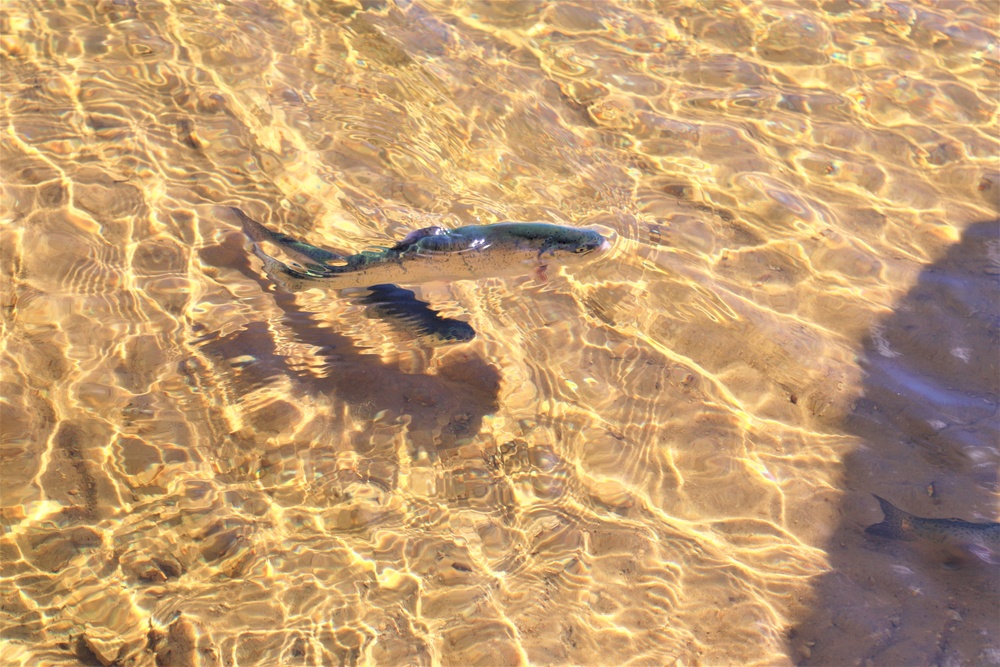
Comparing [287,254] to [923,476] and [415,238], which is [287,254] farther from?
[923,476]

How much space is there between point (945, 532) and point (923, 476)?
1.27 ft

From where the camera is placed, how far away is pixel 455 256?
12.4 feet

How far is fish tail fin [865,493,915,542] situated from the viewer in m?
3.67

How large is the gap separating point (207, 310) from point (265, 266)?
425mm

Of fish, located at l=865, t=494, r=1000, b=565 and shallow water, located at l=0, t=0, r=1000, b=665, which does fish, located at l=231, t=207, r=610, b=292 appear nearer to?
shallow water, located at l=0, t=0, r=1000, b=665

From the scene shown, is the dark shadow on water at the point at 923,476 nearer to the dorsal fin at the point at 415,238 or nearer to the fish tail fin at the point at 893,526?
the fish tail fin at the point at 893,526

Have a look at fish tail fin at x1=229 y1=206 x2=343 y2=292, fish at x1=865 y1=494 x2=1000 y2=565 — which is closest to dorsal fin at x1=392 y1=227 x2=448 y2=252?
fish tail fin at x1=229 y1=206 x2=343 y2=292

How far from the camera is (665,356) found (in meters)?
4.38

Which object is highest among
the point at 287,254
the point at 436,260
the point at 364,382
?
the point at 436,260

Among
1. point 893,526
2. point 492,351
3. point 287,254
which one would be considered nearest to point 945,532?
point 893,526

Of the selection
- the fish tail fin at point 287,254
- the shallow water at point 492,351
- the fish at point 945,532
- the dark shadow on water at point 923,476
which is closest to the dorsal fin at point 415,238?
the fish tail fin at point 287,254

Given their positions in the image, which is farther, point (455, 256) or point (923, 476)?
point (923, 476)

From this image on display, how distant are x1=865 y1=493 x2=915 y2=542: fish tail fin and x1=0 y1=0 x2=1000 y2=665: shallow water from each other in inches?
2.4

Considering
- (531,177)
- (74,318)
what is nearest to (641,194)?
(531,177)
